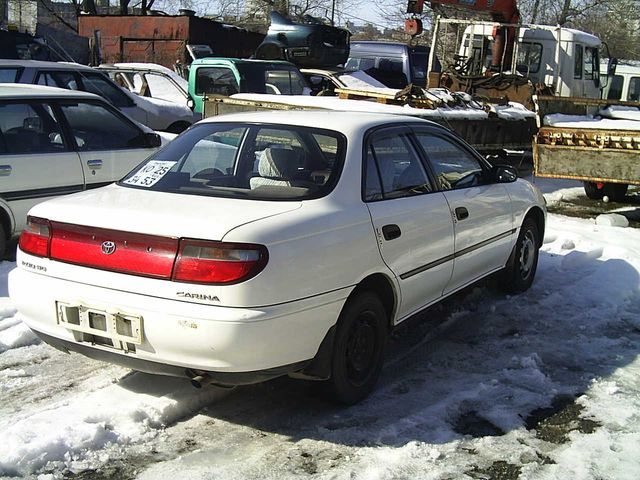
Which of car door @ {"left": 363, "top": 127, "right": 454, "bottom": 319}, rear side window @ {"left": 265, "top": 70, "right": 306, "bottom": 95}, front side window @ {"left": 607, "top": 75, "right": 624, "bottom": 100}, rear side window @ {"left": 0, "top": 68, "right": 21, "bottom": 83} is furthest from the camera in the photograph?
front side window @ {"left": 607, "top": 75, "right": 624, "bottom": 100}

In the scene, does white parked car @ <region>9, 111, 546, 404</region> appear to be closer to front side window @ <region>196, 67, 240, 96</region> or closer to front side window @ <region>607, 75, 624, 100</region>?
front side window @ <region>196, 67, 240, 96</region>

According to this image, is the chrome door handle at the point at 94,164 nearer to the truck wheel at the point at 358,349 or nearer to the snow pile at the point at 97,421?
the snow pile at the point at 97,421

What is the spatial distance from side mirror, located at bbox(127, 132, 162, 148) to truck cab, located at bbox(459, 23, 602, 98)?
9.57m

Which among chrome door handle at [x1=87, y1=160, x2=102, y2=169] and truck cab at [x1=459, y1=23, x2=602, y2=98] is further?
truck cab at [x1=459, y1=23, x2=602, y2=98]

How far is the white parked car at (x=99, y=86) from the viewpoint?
10.3 meters

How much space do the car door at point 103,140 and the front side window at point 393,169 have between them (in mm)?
3433

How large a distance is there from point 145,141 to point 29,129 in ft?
3.98

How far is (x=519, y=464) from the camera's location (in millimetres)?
3650

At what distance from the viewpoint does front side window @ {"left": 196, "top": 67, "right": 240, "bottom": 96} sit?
517 inches

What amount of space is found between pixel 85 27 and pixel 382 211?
21.9 metres

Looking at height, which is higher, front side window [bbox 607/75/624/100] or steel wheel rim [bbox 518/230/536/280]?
front side window [bbox 607/75/624/100]

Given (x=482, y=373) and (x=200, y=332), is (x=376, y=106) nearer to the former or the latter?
(x=482, y=373)

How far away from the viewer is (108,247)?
367 cm

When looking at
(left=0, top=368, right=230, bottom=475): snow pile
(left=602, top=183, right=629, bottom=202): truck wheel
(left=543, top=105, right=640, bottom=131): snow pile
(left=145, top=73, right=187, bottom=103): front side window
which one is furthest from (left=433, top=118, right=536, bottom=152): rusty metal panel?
(left=0, top=368, right=230, bottom=475): snow pile
